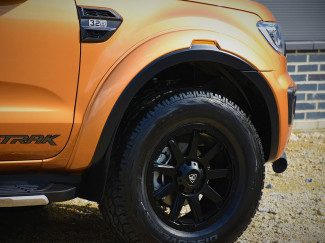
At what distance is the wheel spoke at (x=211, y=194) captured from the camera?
2.96m

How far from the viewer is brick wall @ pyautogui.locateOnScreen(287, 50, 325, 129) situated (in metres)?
6.73

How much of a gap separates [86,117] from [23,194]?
0.46 metres

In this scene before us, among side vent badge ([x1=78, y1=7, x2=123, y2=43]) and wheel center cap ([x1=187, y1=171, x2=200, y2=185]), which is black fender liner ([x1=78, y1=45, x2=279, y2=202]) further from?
wheel center cap ([x1=187, y1=171, x2=200, y2=185])

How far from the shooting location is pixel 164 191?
9.41ft

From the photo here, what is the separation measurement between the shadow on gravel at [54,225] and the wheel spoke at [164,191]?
0.61 meters

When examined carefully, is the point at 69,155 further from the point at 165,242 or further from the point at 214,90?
the point at 214,90

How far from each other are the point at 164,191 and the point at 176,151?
22cm

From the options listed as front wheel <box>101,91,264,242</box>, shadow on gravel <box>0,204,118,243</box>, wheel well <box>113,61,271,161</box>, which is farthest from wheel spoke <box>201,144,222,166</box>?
shadow on gravel <box>0,204,118,243</box>

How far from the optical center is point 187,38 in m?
2.74

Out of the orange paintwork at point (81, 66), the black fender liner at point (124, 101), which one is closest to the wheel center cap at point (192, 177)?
the black fender liner at point (124, 101)

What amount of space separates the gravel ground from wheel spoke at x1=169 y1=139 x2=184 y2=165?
77 centimetres

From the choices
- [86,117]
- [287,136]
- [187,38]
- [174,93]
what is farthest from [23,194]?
[287,136]

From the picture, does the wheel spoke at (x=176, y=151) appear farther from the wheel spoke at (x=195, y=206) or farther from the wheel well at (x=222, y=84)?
the wheel well at (x=222, y=84)

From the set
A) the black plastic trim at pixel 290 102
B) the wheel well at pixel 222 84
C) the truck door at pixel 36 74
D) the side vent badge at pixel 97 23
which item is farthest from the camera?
the black plastic trim at pixel 290 102
